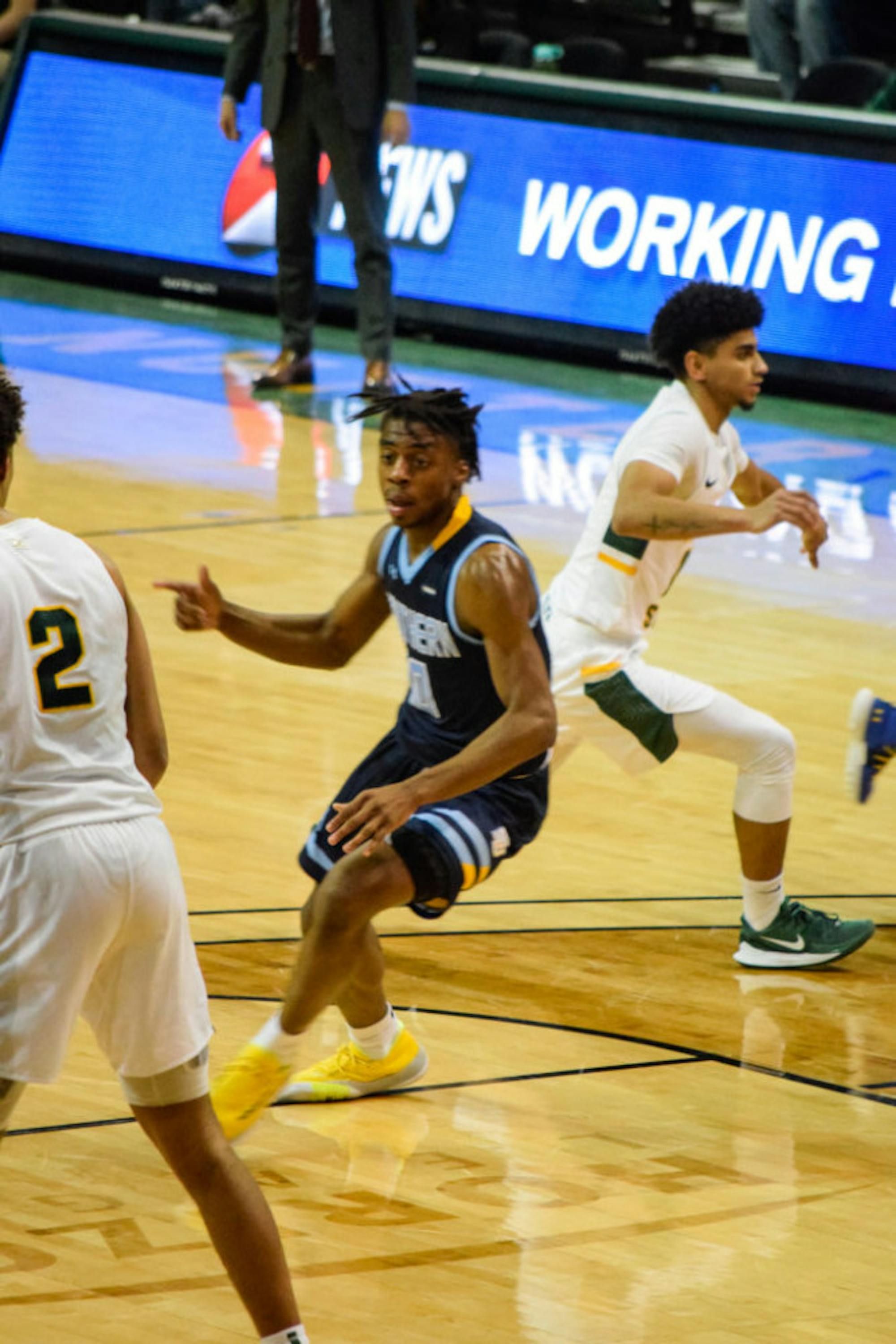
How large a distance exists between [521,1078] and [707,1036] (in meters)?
0.53

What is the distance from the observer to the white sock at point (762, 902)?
5.95 m

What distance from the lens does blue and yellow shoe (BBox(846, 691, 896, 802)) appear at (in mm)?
6219

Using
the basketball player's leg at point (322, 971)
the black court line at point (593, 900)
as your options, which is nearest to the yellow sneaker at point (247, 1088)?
the basketball player's leg at point (322, 971)

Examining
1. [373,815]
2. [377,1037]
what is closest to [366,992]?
[377,1037]

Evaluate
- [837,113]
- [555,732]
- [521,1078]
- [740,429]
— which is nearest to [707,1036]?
[521,1078]

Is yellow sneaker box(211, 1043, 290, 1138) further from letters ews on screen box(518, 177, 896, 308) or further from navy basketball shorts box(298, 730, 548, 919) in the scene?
letters ews on screen box(518, 177, 896, 308)

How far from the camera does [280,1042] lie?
4625 mm

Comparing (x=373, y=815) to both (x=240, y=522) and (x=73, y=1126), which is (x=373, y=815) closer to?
(x=73, y=1126)

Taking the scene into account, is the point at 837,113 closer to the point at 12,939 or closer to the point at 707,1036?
the point at 707,1036

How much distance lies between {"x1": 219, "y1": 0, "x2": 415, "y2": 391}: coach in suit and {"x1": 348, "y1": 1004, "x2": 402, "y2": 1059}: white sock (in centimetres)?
789

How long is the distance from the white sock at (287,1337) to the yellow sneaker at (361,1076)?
1.40m

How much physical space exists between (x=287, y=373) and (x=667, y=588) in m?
7.49

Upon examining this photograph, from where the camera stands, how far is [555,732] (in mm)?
4820

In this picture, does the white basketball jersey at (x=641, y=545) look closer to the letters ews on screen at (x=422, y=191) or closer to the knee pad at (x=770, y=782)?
the knee pad at (x=770, y=782)
